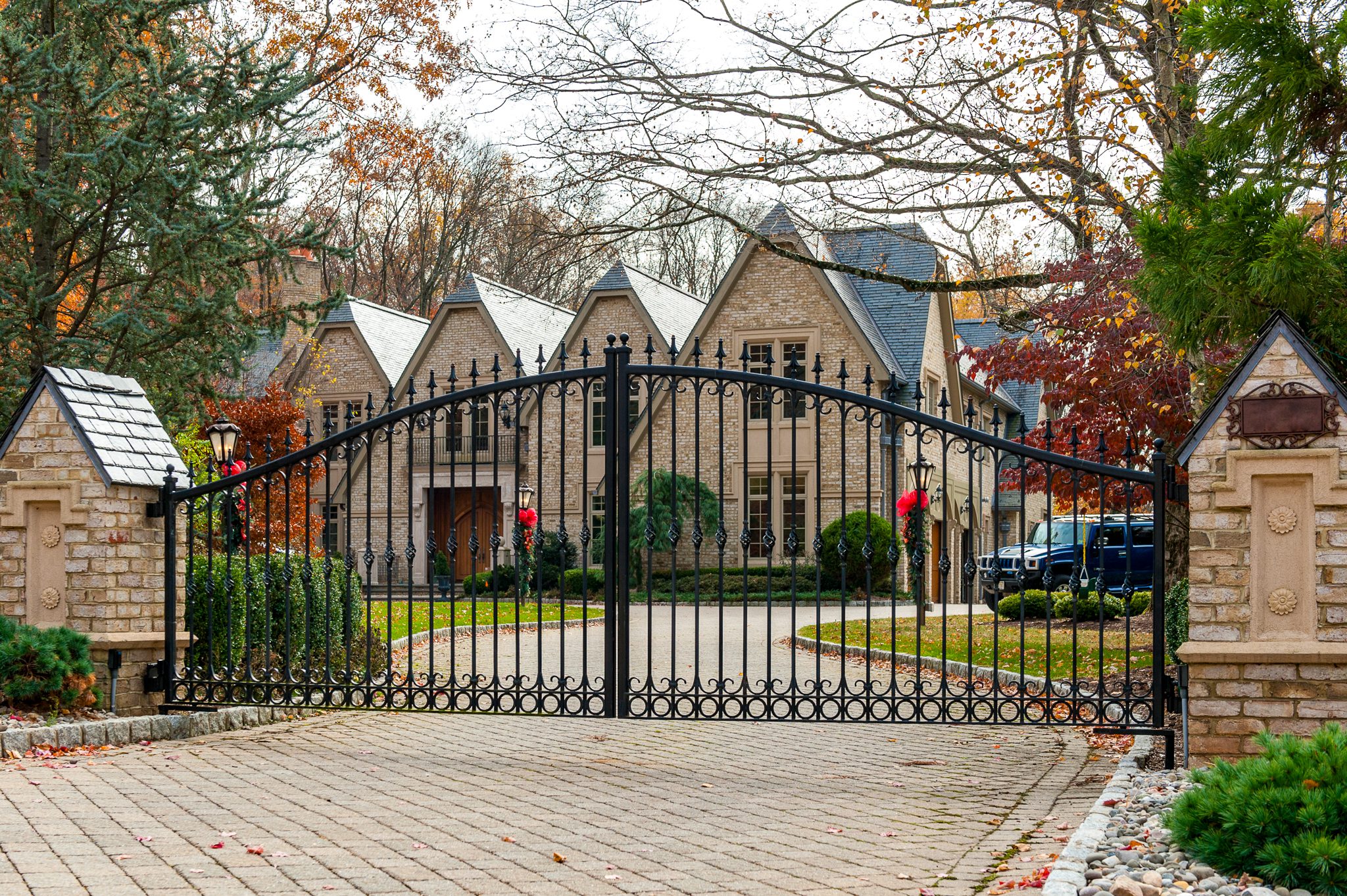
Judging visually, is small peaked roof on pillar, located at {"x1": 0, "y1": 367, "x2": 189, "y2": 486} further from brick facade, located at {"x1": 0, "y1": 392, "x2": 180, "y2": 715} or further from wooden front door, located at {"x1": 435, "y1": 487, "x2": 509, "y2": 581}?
wooden front door, located at {"x1": 435, "y1": 487, "x2": 509, "y2": 581}

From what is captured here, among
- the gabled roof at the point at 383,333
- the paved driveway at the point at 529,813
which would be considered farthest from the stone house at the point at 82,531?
the gabled roof at the point at 383,333

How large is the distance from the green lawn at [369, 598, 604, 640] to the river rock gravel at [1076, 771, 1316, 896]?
37.4 feet

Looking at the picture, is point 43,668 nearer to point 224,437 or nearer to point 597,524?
point 224,437

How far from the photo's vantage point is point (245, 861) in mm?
5109

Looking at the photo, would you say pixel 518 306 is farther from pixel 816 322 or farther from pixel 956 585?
pixel 956 585

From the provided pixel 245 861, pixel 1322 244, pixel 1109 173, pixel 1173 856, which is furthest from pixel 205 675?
pixel 1109 173

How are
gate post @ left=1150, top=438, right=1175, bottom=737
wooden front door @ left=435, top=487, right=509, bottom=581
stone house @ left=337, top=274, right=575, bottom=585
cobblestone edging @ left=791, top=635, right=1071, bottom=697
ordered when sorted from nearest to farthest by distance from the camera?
gate post @ left=1150, top=438, right=1175, bottom=737
cobblestone edging @ left=791, top=635, right=1071, bottom=697
stone house @ left=337, top=274, right=575, bottom=585
wooden front door @ left=435, top=487, right=509, bottom=581

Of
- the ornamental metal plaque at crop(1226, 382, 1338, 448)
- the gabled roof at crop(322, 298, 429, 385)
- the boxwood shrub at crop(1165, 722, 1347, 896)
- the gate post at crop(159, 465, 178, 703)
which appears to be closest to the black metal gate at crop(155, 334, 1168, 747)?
the gate post at crop(159, 465, 178, 703)

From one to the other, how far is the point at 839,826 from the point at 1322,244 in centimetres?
441

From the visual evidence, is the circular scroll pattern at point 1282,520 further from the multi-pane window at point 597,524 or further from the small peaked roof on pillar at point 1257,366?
the multi-pane window at point 597,524

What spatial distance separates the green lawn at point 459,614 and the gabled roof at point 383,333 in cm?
1093

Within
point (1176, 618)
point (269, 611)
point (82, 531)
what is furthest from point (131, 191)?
point (1176, 618)

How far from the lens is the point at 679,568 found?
30438 millimetres

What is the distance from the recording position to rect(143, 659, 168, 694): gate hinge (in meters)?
9.15
